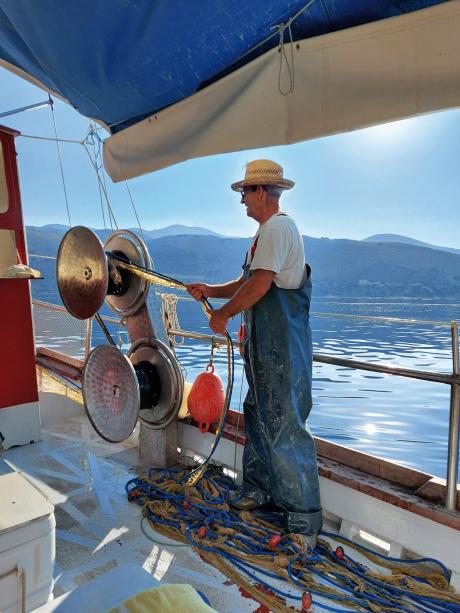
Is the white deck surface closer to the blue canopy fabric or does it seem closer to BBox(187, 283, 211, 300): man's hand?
BBox(187, 283, 211, 300): man's hand

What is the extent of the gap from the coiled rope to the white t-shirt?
132cm

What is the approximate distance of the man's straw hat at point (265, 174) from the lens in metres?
2.13

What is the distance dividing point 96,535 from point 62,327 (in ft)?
11.5

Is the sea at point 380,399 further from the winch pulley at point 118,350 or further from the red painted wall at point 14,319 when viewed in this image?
the red painted wall at point 14,319

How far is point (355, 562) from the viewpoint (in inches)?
79.7

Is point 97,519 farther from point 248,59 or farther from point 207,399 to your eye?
point 248,59

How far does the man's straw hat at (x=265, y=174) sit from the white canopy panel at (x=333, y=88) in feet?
0.43

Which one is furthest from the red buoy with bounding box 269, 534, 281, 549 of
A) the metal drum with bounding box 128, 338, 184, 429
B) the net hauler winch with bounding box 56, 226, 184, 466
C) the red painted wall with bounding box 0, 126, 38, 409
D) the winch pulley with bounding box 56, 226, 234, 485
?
the red painted wall with bounding box 0, 126, 38, 409

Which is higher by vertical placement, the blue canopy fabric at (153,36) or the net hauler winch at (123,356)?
the blue canopy fabric at (153,36)

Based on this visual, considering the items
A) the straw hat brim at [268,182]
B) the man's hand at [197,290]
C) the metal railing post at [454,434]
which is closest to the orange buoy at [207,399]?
the man's hand at [197,290]

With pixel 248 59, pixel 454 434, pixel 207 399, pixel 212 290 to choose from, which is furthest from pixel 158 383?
pixel 248 59

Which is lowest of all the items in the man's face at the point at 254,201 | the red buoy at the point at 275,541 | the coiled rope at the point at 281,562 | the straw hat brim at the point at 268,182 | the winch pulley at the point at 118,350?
the coiled rope at the point at 281,562

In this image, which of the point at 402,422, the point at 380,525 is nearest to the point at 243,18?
the point at 380,525

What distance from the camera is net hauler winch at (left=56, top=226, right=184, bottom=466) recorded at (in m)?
2.44
